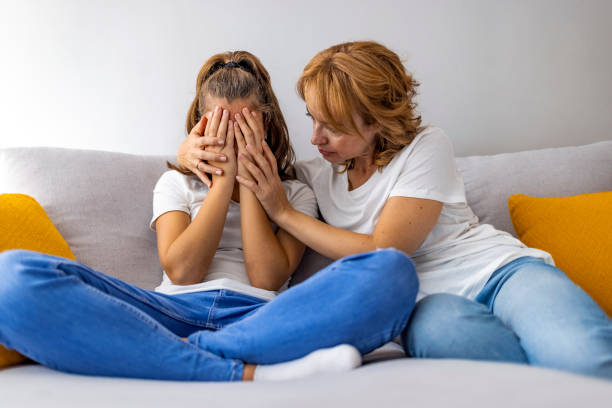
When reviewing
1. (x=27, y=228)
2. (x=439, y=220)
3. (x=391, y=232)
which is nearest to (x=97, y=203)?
(x=27, y=228)

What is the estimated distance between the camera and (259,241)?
1162 mm

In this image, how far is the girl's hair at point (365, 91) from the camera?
1.11m

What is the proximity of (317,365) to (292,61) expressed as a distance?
1.19 metres

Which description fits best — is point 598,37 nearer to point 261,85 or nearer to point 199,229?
point 261,85

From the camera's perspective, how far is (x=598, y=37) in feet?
5.90

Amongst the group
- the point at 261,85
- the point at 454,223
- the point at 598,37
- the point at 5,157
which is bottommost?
the point at 454,223

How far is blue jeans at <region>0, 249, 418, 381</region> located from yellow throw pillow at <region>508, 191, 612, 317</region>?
2.02 feet

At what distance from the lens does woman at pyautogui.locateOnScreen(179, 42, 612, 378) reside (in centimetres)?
92

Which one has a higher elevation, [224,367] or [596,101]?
[596,101]

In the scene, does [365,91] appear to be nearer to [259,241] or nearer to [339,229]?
[339,229]

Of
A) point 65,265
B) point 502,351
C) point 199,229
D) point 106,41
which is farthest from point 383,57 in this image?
point 106,41

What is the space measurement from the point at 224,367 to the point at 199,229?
0.40 metres

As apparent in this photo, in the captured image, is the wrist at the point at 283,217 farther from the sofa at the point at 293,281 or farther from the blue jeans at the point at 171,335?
the blue jeans at the point at 171,335

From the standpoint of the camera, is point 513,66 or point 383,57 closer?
point 383,57
